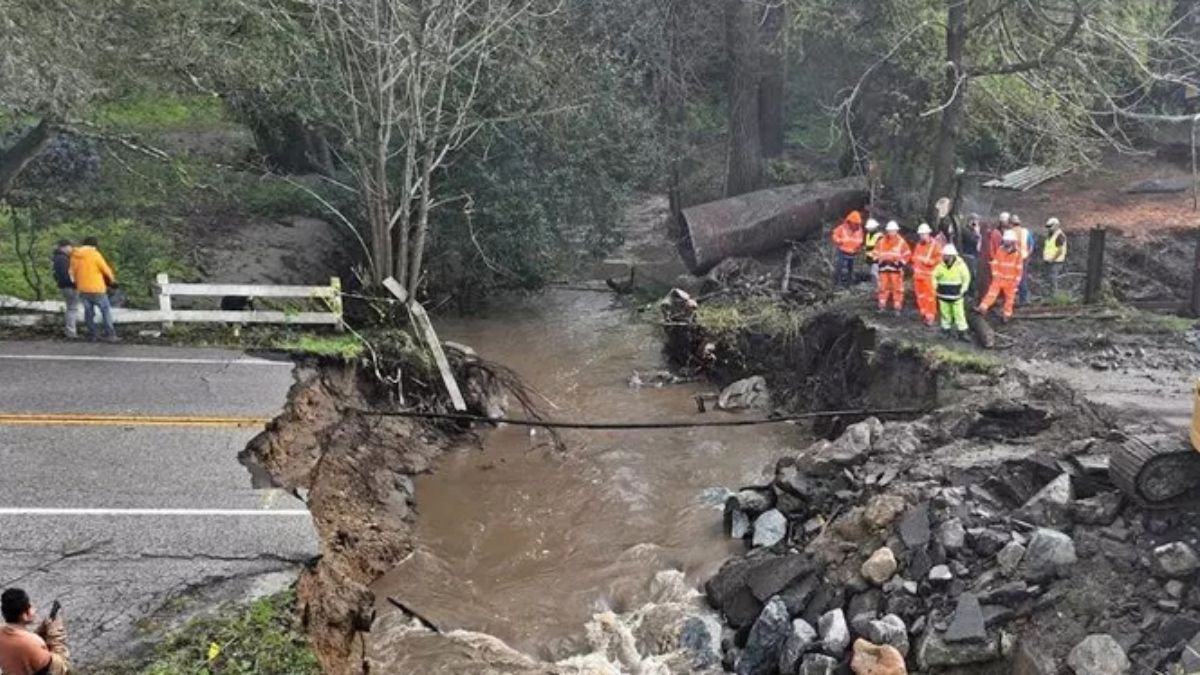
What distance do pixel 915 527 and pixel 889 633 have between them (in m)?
1.21

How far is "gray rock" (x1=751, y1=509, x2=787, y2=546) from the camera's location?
10.8 meters

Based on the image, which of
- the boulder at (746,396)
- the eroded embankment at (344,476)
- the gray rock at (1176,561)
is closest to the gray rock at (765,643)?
the gray rock at (1176,561)

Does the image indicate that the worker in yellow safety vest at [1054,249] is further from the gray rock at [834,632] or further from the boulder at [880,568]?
the gray rock at [834,632]

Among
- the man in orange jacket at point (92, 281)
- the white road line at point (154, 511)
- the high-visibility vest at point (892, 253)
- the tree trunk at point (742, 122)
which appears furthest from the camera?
the tree trunk at point (742, 122)

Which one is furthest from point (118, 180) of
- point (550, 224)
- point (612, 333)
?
point (612, 333)

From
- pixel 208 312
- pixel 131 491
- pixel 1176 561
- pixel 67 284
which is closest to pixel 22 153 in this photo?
pixel 67 284

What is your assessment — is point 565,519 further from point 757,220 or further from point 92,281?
point 757,220

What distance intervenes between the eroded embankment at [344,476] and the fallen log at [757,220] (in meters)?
7.58

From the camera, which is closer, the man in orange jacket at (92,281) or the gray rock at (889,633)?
the gray rock at (889,633)

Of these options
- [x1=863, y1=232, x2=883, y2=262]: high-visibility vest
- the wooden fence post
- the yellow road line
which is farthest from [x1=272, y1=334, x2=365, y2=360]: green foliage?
[x1=863, y1=232, x2=883, y2=262]: high-visibility vest

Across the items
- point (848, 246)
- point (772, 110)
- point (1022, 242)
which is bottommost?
point (848, 246)

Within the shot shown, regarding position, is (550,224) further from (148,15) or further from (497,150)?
(148,15)

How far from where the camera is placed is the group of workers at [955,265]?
1358 cm

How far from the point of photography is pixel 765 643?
29.7 feet
